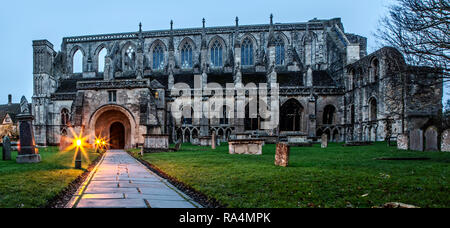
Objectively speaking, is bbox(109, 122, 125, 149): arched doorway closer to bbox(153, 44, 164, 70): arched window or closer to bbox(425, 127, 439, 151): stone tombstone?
bbox(153, 44, 164, 70): arched window

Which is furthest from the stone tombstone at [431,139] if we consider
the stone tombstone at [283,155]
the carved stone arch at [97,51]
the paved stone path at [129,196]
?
the carved stone arch at [97,51]

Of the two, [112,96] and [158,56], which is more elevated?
[158,56]

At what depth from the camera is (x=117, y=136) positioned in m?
29.6

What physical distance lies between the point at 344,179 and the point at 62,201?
18.3 feet

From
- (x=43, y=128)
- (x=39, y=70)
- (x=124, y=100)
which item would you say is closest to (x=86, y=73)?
(x=39, y=70)

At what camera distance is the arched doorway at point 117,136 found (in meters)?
29.3

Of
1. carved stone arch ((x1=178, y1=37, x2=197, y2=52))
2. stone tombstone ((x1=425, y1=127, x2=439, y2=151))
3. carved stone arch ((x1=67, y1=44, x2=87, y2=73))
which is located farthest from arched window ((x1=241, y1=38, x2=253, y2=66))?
stone tombstone ((x1=425, y1=127, x2=439, y2=151))

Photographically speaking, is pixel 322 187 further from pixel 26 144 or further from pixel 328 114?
pixel 328 114

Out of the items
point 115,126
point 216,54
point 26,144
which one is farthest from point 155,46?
point 26,144

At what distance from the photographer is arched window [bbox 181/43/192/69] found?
4016 centimetres

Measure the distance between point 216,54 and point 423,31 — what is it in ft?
102

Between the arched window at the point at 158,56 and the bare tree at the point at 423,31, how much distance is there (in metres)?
32.1

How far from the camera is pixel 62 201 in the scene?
589cm

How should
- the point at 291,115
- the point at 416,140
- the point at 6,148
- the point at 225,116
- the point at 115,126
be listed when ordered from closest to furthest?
the point at 6,148 → the point at 416,140 → the point at 115,126 → the point at 291,115 → the point at 225,116
